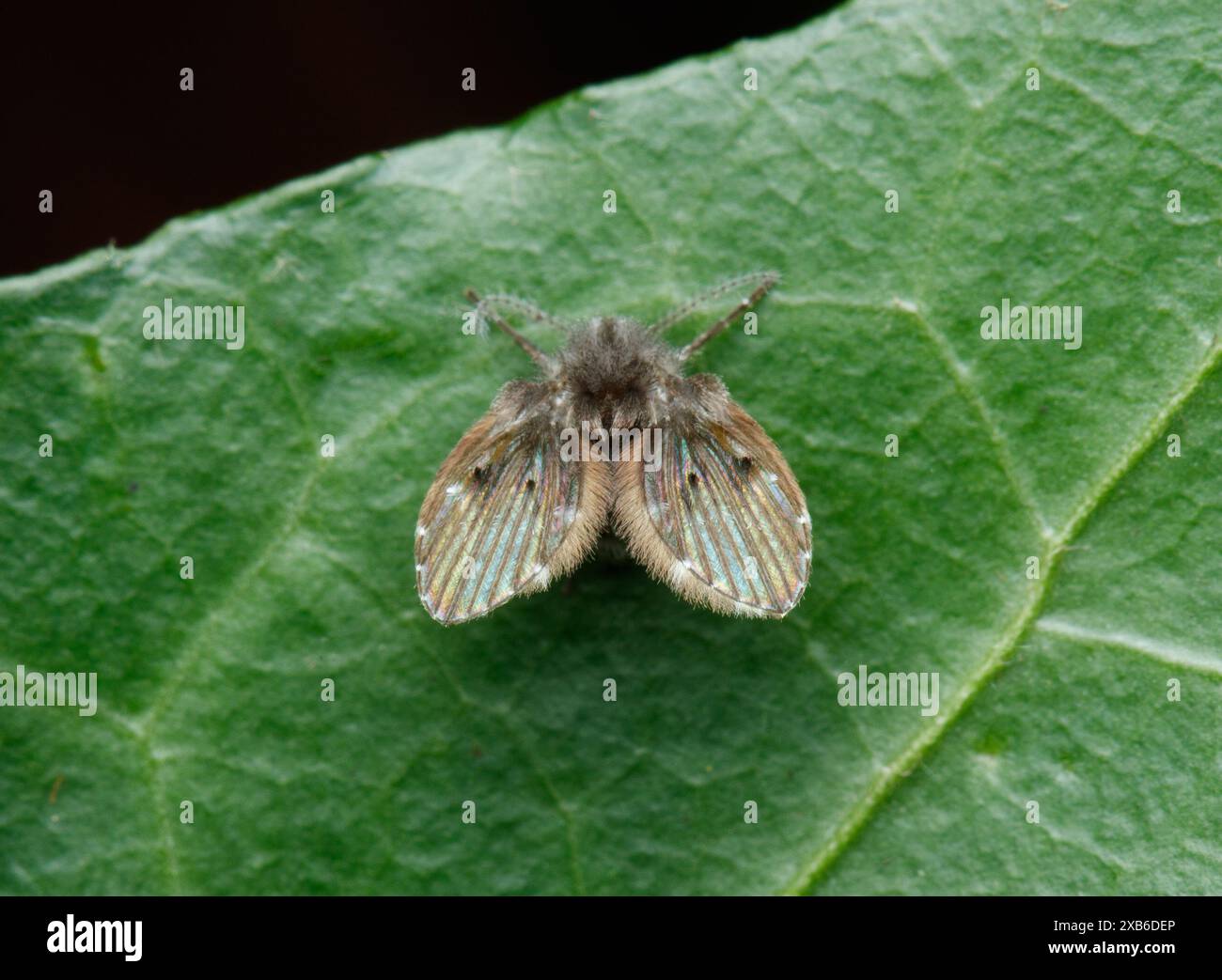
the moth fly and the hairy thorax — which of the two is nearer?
the moth fly

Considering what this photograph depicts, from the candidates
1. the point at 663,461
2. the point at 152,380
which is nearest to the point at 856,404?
the point at 663,461

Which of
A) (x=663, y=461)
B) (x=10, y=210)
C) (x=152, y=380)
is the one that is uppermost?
(x=10, y=210)

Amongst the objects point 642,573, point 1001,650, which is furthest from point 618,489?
point 1001,650

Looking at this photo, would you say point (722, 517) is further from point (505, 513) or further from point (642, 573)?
point (505, 513)

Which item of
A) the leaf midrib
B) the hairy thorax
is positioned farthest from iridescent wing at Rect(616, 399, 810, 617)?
the leaf midrib

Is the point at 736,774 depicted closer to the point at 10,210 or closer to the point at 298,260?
the point at 298,260

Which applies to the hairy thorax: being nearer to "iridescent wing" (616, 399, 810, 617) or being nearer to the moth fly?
the moth fly
